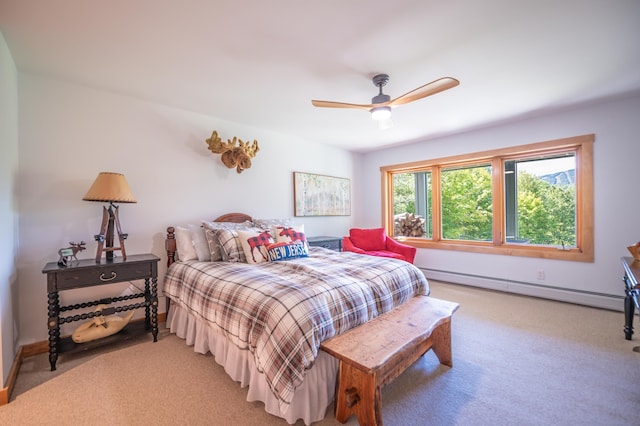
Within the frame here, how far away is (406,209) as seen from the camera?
5203mm

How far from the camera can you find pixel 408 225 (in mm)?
5141

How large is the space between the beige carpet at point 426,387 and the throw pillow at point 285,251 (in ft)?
3.36

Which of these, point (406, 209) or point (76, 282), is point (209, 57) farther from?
point (406, 209)

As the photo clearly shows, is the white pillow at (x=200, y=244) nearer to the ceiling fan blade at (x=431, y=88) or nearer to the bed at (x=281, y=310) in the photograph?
the bed at (x=281, y=310)

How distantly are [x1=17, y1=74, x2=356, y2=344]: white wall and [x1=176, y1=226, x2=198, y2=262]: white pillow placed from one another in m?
0.27

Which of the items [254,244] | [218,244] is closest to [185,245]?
[218,244]

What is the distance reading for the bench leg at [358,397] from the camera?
138 centimetres

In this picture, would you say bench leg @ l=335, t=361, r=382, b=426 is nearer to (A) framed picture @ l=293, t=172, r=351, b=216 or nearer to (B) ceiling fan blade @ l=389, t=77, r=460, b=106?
(B) ceiling fan blade @ l=389, t=77, r=460, b=106

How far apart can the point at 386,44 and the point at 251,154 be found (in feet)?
6.90

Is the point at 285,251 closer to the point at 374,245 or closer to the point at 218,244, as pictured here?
the point at 218,244

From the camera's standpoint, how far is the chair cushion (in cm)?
423

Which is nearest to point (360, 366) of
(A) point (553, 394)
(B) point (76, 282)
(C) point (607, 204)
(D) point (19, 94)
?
(A) point (553, 394)

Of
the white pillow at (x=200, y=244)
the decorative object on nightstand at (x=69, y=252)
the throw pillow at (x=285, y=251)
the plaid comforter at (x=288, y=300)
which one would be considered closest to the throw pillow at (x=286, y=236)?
the throw pillow at (x=285, y=251)

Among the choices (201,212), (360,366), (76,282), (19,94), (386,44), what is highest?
(386,44)
